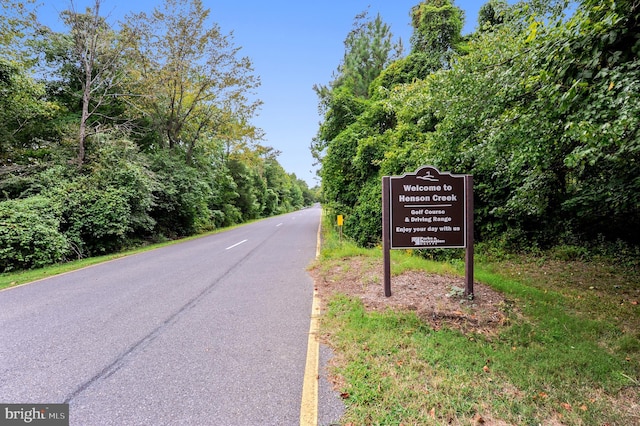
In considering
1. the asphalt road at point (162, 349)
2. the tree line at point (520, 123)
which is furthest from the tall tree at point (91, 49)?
the tree line at point (520, 123)

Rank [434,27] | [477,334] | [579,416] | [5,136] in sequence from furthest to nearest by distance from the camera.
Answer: [434,27] < [5,136] < [477,334] < [579,416]

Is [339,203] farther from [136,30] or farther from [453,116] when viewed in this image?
[136,30]

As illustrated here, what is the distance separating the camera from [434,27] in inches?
539

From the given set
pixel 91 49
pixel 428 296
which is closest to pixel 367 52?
pixel 91 49

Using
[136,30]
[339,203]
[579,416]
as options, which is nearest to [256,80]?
[136,30]

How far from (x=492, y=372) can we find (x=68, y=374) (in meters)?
4.02

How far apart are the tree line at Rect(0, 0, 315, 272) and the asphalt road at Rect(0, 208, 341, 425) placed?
15.2ft

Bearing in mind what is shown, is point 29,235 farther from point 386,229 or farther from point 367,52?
point 367,52

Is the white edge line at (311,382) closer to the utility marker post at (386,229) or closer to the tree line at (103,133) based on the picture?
the utility marker post at (386,229)

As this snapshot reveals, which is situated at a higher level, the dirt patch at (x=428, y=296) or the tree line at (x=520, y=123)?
the tree line at (x=520, y=123)

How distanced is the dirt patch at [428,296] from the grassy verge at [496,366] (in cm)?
18

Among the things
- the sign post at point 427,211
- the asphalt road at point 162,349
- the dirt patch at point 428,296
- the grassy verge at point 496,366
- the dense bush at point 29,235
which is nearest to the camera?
the grassy verge at point 496,366

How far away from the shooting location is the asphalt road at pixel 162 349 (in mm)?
2297

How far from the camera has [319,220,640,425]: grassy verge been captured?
2145 millimetres
